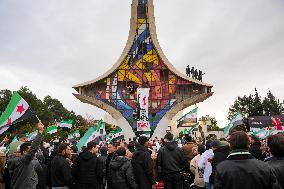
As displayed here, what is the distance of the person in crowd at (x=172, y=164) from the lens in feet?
29.5

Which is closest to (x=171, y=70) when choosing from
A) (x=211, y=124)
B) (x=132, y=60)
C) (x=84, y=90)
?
(x=132, y=60)

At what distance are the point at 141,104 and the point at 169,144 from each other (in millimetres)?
18953

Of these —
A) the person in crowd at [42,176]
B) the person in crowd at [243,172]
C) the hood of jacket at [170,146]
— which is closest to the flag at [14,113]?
the person in crowd at [42,176]

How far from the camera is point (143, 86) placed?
40344 millimetres

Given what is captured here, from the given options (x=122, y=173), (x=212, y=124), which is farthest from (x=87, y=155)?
(x=212, y=124)

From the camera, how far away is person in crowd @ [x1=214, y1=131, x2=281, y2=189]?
412 centimetres

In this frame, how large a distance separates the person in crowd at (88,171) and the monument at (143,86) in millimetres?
30846

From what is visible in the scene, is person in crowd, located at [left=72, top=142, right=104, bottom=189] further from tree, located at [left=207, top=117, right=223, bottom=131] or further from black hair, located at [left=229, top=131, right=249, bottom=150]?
tree, located at [left=207, top=117, right=223, bottom=131]

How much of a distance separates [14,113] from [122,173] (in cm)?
240

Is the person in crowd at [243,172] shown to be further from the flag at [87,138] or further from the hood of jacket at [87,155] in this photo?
the flag at [87,138]

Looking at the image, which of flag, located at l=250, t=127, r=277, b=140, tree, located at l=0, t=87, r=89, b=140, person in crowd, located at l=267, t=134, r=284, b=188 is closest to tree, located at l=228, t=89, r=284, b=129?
tree, located at l=0, t=87, r=89, b=140

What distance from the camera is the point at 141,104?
28.0m

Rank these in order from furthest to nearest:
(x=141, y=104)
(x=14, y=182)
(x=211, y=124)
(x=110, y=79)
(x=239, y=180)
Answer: (x=211, y=124)
(x=110, y=79)
(x=141, y=104)
(x=14, y=182)
(x=239, y=180)

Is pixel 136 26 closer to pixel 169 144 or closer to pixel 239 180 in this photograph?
pixel 169 144
